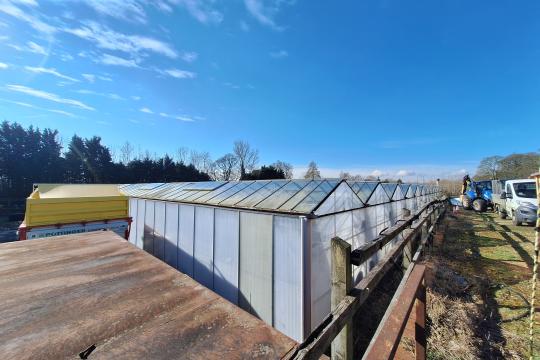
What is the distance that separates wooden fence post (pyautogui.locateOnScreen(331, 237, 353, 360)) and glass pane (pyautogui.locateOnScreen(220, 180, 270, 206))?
4913 mm

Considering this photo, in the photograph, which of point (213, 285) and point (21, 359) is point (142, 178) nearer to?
point (213, 285)

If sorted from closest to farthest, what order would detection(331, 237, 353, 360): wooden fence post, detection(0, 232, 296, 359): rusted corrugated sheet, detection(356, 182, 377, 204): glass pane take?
detection(0, 232, 296, 359): rusted corrugated sheet, detection(331, 237, 353, 360): wooden fence post, detection(356, 182, 377, 204): glass pane

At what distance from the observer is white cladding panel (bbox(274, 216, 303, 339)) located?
472cm

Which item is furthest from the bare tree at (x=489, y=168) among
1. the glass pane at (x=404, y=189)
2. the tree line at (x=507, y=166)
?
the glass pane at (x=404, y=189)

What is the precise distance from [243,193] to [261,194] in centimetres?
78

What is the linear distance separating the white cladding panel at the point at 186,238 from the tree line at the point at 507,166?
4100 cm

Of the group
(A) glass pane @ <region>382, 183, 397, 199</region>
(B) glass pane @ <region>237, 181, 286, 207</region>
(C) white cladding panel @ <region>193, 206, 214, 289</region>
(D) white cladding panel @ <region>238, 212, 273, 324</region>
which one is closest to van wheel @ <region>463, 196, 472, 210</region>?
(A) glass pane @ <region>382, 183, 397, 199</region>

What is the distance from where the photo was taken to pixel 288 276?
488 cm

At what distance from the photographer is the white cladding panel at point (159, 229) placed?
29.9 ft

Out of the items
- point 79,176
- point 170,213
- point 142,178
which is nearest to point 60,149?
point 79,176

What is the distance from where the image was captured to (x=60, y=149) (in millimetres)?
31672

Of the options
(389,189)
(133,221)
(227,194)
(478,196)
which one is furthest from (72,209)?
(478,196)

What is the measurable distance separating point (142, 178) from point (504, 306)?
138 ft

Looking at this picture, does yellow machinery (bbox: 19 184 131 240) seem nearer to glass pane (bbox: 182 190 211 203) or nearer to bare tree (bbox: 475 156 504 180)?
glass pane (bbox: 182 190 211 203)
